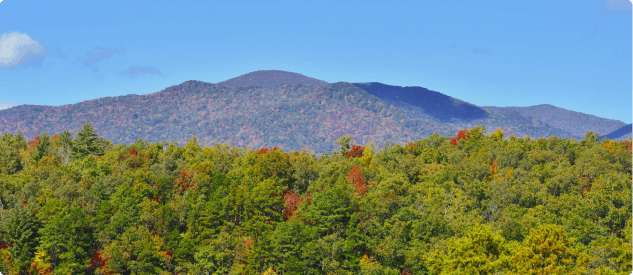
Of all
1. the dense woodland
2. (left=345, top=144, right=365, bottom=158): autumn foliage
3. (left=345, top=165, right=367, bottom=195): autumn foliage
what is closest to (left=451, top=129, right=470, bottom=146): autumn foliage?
(left=345, top=144, right=365, bottom=158): autumn foliage

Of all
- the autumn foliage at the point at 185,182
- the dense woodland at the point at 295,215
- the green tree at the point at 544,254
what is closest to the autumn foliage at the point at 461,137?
the dense woodland at the point at 295,215

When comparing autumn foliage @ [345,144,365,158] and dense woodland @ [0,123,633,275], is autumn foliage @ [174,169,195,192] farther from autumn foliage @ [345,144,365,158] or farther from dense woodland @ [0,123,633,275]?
autumn foliage @ [345,144,365,158]

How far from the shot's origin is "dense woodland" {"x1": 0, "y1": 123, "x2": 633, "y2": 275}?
7025cm

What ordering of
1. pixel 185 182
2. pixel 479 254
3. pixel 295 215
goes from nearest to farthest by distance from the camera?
1. pixel 479 254
2. pixel 295 215
3. pixel 185 182

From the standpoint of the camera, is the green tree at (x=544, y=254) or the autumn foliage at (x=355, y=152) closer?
the green tree at (x=544, y=254)

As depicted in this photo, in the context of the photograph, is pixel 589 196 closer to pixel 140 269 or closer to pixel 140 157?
pixel 140 269

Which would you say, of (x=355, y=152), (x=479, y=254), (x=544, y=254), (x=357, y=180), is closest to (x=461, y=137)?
(x=355, y=152)

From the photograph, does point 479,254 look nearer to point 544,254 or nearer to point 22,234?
point 544,254

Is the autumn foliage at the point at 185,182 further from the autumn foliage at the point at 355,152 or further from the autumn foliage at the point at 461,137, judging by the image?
the autumn foliage at the point at 461,137

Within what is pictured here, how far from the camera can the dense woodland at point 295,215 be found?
230ft

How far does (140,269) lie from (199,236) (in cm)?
1007

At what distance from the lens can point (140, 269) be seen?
79.6m

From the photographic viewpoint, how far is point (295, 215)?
282 feet

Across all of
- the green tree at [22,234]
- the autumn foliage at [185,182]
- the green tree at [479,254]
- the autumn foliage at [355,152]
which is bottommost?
the green tree at [22,234]
